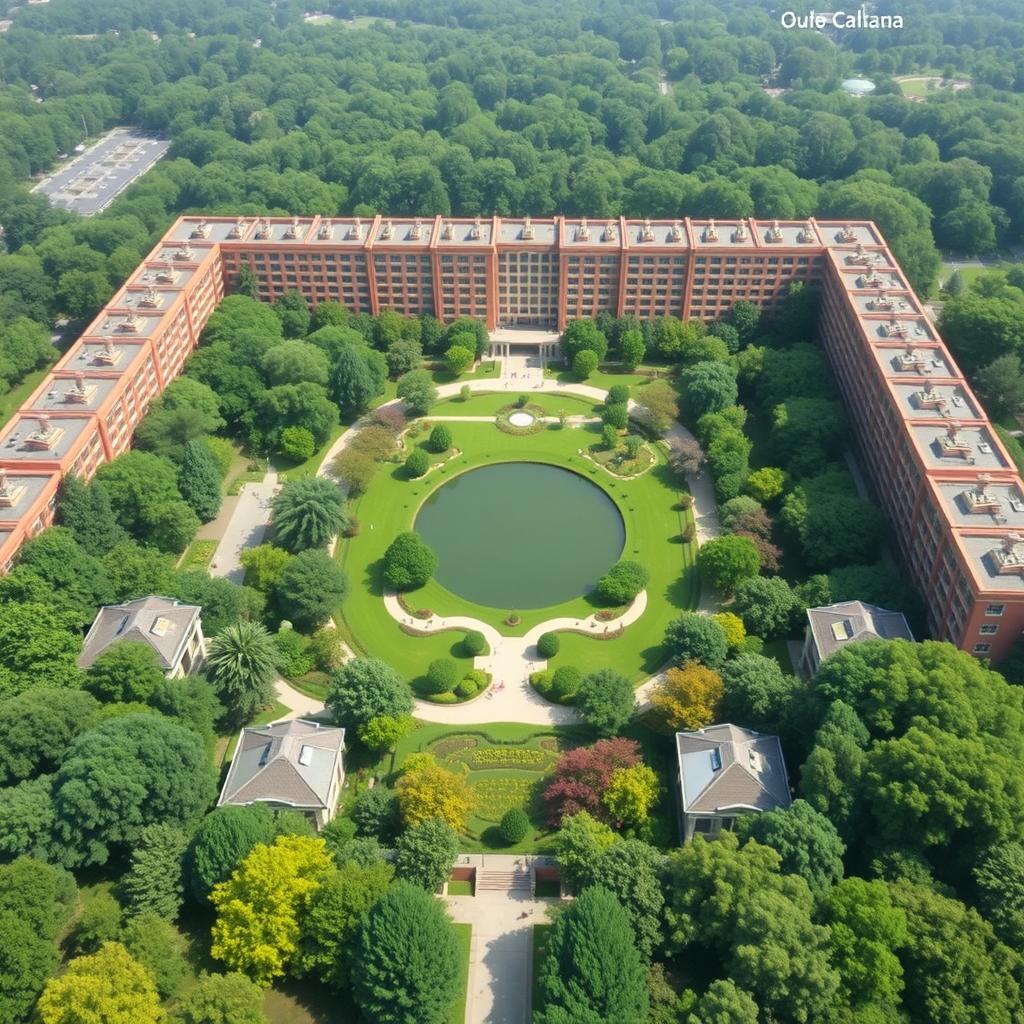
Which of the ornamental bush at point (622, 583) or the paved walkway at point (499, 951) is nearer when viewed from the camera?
the paved walkway at point (499, 951)

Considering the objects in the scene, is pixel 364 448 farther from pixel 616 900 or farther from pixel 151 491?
pixel 616 900

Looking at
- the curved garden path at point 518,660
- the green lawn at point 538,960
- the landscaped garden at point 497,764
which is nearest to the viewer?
the green lawn at point 538,960

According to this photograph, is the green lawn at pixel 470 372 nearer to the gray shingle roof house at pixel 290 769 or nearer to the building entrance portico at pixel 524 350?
the building entrance portico at pixel 524 350

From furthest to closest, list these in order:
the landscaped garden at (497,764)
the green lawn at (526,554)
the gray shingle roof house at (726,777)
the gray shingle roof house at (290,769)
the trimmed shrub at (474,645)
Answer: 1. the green lawn at (526,554)
2. the trimmed shrub at (474,645)
3. the landscaped garden at (497,764)
4. the gray shingle roof house at (290,769)
5. the gray shingle roof house at (726,777)

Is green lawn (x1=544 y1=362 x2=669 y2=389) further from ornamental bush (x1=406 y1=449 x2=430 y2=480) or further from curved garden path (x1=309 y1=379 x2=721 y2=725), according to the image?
ornamental bush (x1=406 y1=449 x2=430 y2=480)

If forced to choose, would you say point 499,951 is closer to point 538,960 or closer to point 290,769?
point 538,960

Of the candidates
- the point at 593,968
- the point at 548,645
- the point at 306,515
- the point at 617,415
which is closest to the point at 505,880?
Result: the point at 593,968

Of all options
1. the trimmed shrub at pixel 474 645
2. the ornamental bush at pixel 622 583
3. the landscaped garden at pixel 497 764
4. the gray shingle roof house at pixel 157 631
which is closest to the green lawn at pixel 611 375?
the ornamental bush at pixel 622 583
